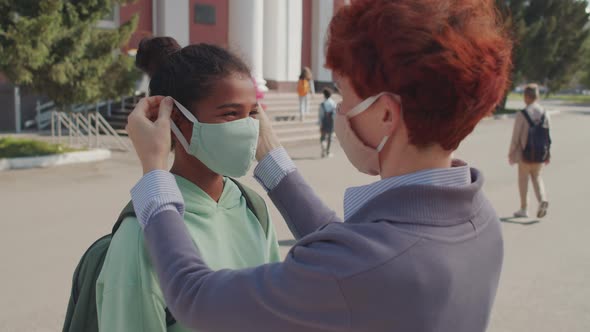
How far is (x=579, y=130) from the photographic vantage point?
2119 centimetres

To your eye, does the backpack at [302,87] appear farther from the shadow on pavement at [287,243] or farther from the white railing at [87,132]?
the shadow on pavement at [287,243]

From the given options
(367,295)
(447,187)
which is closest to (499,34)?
(447,187)

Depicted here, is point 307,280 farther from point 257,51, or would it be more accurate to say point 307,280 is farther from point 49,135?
point 257,51

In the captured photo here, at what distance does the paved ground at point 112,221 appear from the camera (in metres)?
4.61

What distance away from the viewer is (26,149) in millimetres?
11453

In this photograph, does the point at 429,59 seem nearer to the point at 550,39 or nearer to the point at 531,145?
the point at 531,145

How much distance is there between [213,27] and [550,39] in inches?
690

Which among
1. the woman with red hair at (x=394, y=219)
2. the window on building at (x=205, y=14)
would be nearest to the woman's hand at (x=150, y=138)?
the woman with red hair at (x=394, y=219)

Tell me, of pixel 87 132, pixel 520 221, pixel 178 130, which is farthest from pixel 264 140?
pixel 87 132

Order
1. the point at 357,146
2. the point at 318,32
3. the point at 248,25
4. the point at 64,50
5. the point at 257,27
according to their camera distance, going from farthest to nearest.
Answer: the point at 318,32, the point at 257,27, the point at 248,25, the point at 64,50, the point at 357,146

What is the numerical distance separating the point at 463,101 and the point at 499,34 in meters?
Answer: 0.23

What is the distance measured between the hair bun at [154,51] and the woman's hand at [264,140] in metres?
0.47

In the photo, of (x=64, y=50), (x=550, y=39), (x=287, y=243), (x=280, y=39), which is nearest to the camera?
(x=287, y=243)

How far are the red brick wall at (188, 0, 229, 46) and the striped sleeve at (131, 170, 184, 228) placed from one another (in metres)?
19.7
